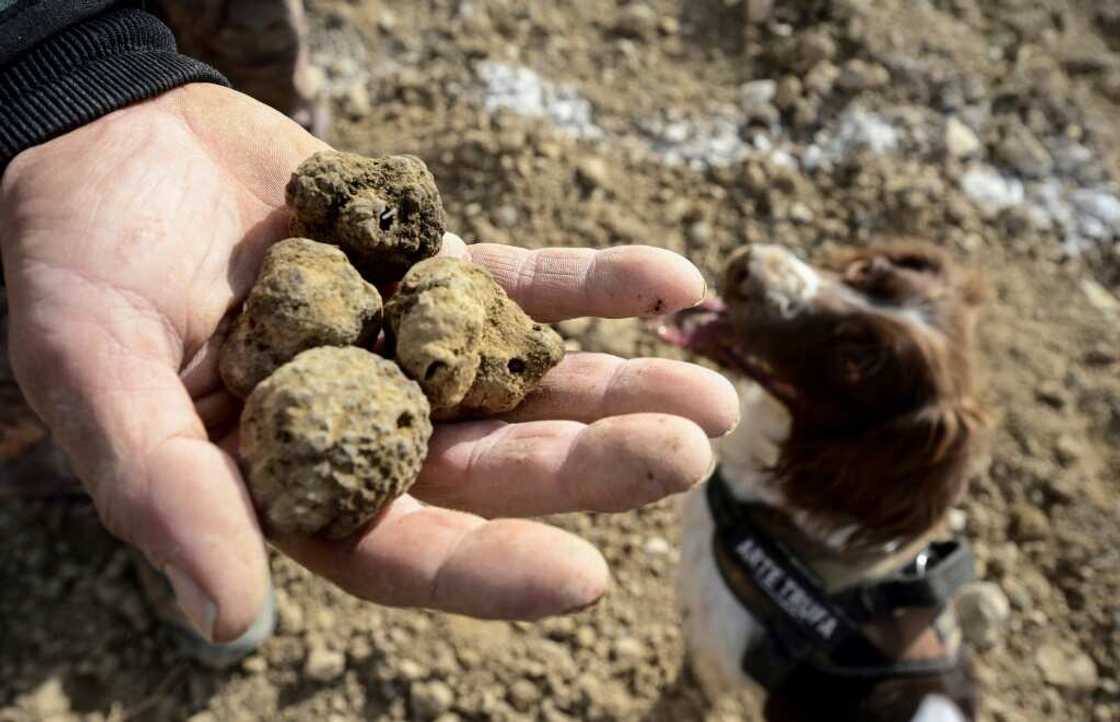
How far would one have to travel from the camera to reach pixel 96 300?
179 cm

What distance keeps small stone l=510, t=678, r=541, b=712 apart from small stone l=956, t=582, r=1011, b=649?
1.98m

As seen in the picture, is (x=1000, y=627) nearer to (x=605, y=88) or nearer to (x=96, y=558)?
(x=605, y=88)

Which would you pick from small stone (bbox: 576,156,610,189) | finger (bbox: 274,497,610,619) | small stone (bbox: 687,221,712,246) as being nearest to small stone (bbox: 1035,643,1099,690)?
small stone (bbox: 687,221,712,246)

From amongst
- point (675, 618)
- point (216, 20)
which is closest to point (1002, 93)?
point (675, 618)

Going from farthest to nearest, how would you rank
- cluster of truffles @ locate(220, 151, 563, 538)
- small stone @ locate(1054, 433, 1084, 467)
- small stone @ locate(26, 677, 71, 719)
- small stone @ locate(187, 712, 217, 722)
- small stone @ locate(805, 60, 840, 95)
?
1. small stone @ locate(805, 60, 840, 95)
2. small stone @ locate(1054, 433, 1084, 467)
3. small stone @ locate(187, 712, 217, 722)
4. small stone @ locate(26, 677, 71, 719)
5. cluster of truffles @ locate(220, 151, 563, 538)

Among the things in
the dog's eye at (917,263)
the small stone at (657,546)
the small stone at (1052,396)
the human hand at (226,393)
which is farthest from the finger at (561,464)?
the small stone at (1052,396)

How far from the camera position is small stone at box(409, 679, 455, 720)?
332cm

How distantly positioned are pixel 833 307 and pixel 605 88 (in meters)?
2.33

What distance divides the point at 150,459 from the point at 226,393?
491 mm

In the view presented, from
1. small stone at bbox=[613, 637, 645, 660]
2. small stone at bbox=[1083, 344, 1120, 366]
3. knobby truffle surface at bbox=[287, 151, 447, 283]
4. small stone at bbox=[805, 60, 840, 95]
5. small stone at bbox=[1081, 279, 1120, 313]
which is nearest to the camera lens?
knobby truffle surface at bbox=[287, 151, 447, 283]

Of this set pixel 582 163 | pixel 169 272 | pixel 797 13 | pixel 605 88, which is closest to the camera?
pixel 169 272

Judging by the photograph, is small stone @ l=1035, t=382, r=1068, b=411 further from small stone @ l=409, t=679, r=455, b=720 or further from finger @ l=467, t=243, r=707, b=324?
small stone @ l=409, t=679, r=455, b=720

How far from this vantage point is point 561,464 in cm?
193

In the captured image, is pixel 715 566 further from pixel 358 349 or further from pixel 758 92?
pixel 758 92
